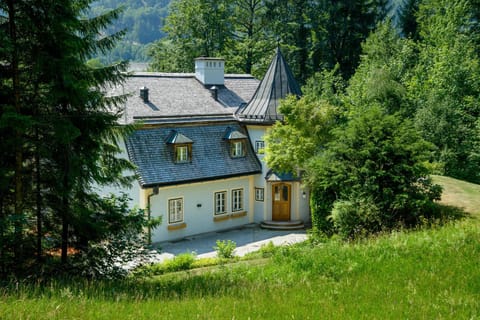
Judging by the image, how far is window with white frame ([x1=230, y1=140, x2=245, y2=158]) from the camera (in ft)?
89.2

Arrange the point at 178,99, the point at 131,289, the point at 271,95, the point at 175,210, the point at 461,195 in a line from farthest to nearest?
the point at 271,95 → the point at 178,99 → the point at 175,210 → the point at 461,195 → the point at 131,289

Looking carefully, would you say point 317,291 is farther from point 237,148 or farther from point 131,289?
point 237,148

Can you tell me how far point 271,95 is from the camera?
28.2 meters

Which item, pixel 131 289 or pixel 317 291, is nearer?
pixel 317 291

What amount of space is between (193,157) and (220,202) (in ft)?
8.70

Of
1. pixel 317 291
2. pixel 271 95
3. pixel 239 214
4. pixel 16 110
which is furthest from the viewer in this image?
pixel 271 95

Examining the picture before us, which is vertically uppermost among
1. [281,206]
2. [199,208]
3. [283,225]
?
[199,208]

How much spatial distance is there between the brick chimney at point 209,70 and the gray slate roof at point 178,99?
14.3 inches

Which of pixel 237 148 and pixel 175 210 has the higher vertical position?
pixel 237 148

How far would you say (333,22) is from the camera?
Answer: 43438mm

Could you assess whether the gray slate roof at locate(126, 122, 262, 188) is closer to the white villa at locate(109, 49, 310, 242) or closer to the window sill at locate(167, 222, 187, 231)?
the white villa at locate(109, 49, 310, 242)

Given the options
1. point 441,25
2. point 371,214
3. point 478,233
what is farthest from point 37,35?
point 441,25

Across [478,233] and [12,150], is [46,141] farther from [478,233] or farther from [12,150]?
[478,233]

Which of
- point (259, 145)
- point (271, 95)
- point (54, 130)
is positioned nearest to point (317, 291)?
point (54, 130)
